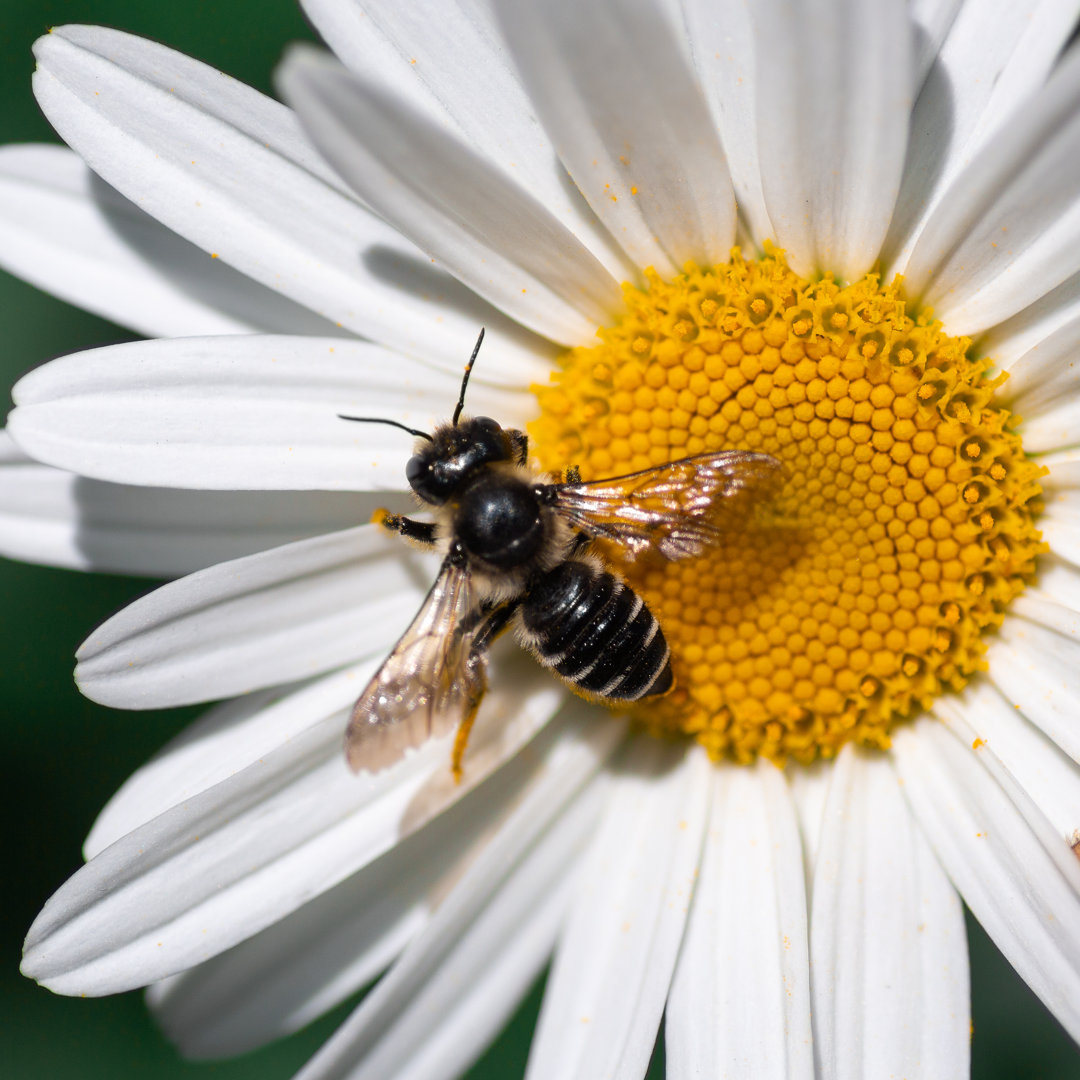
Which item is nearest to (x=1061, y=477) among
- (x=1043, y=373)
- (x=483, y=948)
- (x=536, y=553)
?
(x=1043, y=373)

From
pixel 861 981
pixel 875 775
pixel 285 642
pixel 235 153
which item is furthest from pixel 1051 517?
pixel 235 153

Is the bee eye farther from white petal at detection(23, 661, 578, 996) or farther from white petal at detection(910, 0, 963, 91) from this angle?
white petal at detection(910, 0, 963, 91)

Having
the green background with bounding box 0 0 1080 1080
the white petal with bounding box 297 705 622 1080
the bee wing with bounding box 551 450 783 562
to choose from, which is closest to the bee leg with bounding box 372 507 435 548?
the bee wing with bounding box 551 450 783 562

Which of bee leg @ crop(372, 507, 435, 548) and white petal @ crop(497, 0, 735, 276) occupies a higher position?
white petal @ crop(497, 0, 735, 276)

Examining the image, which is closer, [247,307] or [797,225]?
[797,225]

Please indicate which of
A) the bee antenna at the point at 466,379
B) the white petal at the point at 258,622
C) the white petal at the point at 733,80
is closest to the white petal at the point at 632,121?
the white petal at the point at 733,80

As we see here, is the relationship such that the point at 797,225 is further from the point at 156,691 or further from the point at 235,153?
the point at 156,691
